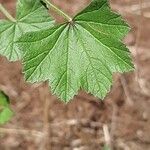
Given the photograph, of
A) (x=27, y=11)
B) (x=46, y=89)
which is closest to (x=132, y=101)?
(x=46, y=89)

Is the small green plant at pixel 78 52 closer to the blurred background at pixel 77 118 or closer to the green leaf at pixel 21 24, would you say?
the green leaf at pixel 21 24

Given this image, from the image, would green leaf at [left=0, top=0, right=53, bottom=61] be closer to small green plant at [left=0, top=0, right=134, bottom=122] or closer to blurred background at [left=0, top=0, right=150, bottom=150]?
small green plant at [left=0, top=0, right=134, bottom=122]

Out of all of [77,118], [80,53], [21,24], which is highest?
[77,118]

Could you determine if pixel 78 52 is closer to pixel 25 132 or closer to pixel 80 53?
pixel 80 53

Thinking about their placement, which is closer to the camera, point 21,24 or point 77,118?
point 21,24

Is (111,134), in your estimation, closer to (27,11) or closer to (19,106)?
(19,106)

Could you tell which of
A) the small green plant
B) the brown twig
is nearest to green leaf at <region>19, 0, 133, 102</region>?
the small green plant

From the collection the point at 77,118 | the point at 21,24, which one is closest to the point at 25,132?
the point at 77,118
